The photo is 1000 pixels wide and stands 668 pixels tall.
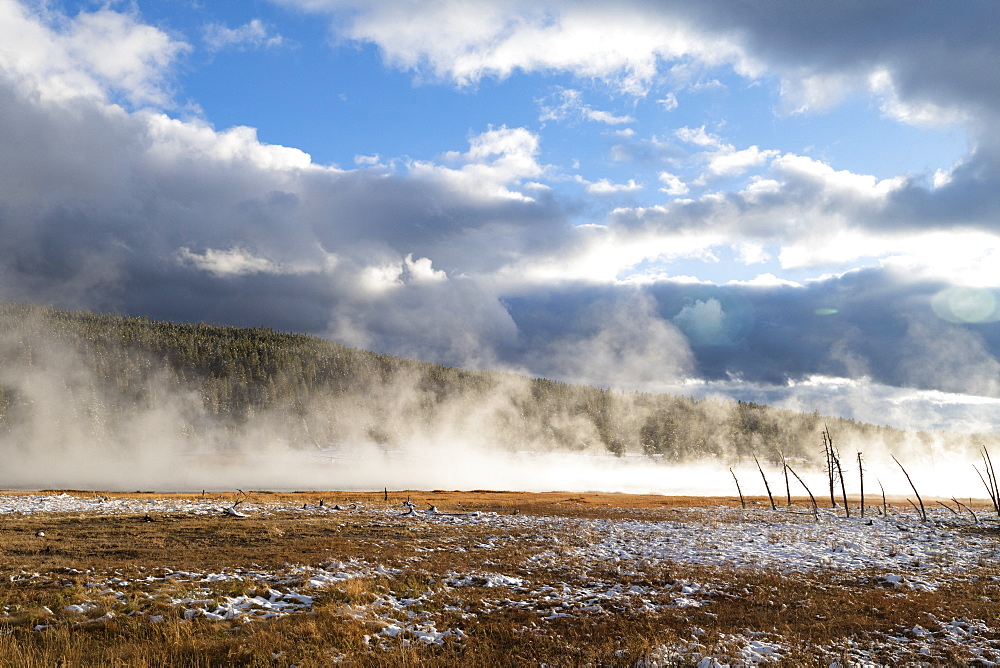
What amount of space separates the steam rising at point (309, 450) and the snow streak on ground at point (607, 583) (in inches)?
2980

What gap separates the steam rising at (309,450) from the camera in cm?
11744

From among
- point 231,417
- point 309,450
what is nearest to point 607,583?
point 309,450

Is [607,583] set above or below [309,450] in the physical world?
above

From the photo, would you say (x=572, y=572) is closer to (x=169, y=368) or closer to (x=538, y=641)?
(x=538, y=641)

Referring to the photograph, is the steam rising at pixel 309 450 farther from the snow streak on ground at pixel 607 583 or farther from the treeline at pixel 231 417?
the snow streak on ground at pixel 607 583

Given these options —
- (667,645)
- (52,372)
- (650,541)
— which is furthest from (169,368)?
(667,645)

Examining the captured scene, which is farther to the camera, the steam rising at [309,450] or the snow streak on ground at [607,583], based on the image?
the steam rising at [309,450]

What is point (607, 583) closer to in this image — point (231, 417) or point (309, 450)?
point (309, 450)

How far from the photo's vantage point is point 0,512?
38531 millimetres

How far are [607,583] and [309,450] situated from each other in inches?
6114

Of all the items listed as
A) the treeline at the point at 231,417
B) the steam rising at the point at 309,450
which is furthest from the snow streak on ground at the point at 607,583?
the treeline at the point at 231,417

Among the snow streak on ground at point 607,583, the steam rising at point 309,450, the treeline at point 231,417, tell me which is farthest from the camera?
the treeline at point 231,417

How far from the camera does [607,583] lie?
61.3 feet

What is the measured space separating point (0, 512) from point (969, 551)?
57525 millimetres
